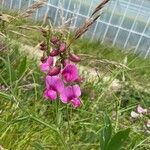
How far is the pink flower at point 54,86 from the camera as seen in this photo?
3.87ft

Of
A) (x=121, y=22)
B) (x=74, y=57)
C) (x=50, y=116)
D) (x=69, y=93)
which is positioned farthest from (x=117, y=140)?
(x=121, y=22)

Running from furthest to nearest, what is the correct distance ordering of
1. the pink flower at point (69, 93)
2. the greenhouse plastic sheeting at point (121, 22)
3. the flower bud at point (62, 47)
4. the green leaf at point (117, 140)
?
1. the greenhouse plastic sheeting at point (121, 22)
2. the green leaf at point (117, 140)
3. the pink flower at point (69, 93)
4. the flower bud at point (62, 47)

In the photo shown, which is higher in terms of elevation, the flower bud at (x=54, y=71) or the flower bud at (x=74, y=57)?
the flower bud at (x=74, y=57)

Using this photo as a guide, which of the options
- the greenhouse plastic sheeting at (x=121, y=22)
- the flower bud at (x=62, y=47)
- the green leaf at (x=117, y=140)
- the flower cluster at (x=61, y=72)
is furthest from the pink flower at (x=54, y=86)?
the greenhouse plastic sheeting at (x=121, y=22)

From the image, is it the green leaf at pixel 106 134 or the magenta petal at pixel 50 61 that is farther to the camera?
the green leaf at pixel 106 134

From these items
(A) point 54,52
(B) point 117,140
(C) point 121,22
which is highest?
(A) point 54,52

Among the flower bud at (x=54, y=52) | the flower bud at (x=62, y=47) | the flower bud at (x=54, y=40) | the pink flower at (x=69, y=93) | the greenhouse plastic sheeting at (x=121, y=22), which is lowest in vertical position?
the greenhouse plastic sheeting at (x=121, y=22)

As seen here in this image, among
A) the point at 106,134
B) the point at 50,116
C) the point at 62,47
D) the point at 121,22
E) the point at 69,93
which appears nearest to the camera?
the point at 62,47

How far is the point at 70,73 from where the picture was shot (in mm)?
1143

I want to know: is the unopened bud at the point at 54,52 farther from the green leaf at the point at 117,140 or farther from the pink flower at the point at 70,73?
the green leaf at the point at 117,140

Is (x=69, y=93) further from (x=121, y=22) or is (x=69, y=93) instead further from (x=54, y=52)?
(x=121, y=22)

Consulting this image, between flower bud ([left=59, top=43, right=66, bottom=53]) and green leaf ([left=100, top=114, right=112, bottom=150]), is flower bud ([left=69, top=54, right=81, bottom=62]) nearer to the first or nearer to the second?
flower bud ([left=59, top=43, right=66, bottom=53])

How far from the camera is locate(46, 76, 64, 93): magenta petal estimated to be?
3.87 ft

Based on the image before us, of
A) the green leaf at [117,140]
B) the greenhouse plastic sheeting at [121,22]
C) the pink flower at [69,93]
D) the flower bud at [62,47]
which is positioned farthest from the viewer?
the greenhouse plastic sheeting at [121,22]
